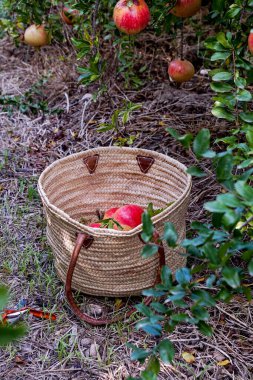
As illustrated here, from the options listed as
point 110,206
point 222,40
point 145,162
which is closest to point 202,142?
point 222,40

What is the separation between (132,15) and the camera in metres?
2.09

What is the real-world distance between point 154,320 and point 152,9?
1.50 meters

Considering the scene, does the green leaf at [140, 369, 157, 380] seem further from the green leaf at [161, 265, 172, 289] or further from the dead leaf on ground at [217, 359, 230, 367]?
the dead leaf on ground at [217, 359, 230, 367]

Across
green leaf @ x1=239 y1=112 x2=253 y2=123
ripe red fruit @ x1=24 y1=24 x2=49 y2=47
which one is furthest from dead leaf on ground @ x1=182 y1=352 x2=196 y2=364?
ripe red fruit @ x1=24 y1=24 x2=49 y2=47

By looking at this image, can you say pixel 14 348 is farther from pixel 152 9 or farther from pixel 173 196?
pixel 152 9

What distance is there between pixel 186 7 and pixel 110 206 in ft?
2.66

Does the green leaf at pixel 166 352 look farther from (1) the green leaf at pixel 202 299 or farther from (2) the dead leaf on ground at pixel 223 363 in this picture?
(2) the dead leaf on ground at pixel 223 363

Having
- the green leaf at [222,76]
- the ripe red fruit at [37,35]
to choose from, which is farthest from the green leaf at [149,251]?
the ripe red fruit at [37,35]

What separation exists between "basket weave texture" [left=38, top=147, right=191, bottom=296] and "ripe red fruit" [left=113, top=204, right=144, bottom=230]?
14 centimetres

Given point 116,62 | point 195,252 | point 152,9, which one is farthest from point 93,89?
point 195,252

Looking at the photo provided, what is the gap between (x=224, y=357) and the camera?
1662 millimetres

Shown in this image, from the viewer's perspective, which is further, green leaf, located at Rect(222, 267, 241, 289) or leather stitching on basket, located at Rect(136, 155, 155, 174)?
leather stitching on basket, located at Rect(136, 155, 155, 174)

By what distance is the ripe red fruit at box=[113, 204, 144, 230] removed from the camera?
186cm

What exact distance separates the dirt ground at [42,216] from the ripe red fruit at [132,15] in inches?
21.6
